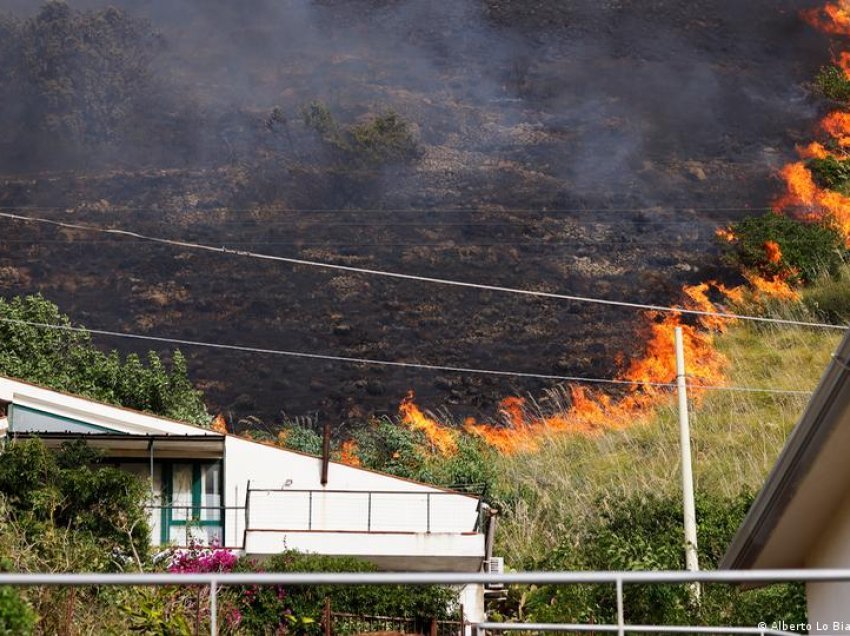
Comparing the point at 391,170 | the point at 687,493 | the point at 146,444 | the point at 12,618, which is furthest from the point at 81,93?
the point at 12,618

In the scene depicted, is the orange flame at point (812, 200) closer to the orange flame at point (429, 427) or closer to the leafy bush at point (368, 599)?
the orange flame at point (429, 427)

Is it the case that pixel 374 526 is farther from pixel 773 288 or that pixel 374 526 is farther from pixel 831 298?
pixel 773 288

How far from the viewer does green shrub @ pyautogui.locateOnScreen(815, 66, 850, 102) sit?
71.0 meters

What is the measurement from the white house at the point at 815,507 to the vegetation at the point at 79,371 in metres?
29.2

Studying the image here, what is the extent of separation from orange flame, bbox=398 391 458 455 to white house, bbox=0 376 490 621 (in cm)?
1510

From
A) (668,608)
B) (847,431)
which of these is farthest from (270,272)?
(847,431)

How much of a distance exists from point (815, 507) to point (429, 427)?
4244 cm

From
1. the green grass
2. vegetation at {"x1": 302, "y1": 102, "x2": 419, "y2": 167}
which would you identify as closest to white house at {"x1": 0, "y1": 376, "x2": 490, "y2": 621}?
the green grass

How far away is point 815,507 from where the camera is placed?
7566 mm

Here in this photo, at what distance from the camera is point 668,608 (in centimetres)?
1703

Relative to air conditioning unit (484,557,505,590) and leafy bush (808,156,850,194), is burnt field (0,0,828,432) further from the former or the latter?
air conditioning unit (484,557,505,590)

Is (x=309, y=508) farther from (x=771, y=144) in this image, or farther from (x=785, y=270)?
(x=771, y=144)

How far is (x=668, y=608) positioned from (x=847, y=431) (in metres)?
10.5

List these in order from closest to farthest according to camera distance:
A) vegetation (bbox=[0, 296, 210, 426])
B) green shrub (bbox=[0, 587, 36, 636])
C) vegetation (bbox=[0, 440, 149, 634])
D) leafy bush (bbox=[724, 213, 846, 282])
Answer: green shrub (bbox=[0, 587, 36, 636]) < vegetation (bbox=[0, 440, 149, 634]) < vegetation (bbox=[0, 296, 210, 426]) < leafy bush (bbox=[724, 213, 846, 282])
